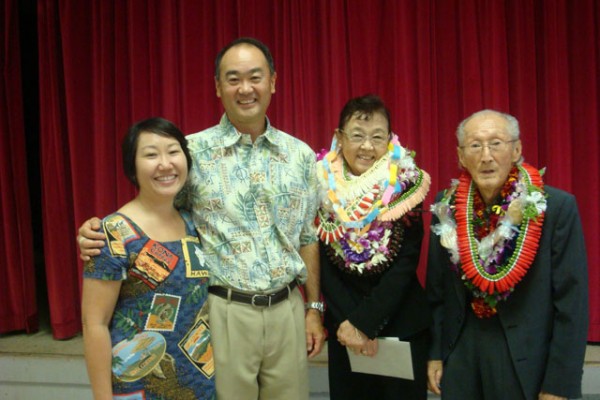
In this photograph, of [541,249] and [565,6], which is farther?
[565,6]

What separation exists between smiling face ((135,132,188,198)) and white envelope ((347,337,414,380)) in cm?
90

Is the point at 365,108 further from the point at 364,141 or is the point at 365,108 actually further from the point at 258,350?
the point at 258,350

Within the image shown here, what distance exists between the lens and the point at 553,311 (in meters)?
1.59

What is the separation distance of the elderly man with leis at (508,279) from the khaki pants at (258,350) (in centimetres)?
52

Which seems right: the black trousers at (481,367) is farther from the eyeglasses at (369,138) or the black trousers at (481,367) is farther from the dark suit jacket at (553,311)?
the eyeglasses at (369,138)

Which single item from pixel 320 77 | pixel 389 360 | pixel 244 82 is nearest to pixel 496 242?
pixel 389 360

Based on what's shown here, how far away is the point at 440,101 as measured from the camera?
9.71 ft

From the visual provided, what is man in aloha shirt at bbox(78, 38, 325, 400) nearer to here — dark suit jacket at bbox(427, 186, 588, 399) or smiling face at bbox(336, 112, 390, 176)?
smiling face at bbox(336, 112, 390, 176)

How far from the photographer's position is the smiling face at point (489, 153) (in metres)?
1.62

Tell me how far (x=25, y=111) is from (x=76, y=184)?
30.0 inches

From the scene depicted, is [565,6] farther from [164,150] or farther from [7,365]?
[7,365]

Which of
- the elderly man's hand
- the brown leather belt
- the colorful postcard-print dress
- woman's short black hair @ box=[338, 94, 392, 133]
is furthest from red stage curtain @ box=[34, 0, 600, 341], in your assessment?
the colorful postcard-print dress

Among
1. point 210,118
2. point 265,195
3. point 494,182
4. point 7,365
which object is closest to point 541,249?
point 494,182

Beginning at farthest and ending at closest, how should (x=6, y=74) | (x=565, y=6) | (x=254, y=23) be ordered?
(x=6, y=74) < (x=254, y=23) < (x=565, y=6)
